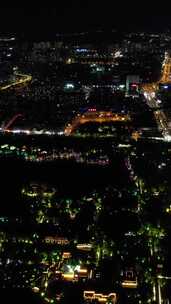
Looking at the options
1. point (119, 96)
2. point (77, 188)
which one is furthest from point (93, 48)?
point (77, 188)

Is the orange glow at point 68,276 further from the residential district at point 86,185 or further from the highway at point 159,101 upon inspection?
the highway at point 159,101

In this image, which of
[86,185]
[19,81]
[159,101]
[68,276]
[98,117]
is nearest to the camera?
[68,276]

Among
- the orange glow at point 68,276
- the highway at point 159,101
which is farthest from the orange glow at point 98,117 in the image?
the orange glow at point 68,276

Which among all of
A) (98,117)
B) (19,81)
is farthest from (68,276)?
(19,81)

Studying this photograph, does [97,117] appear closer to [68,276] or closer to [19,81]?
[19,81]

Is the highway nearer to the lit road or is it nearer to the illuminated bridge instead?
the illuminated bridge

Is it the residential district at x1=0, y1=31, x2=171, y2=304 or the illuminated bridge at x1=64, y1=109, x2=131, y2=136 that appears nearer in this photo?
the residential district at x1=0, y1=31, x2=171, y2=304

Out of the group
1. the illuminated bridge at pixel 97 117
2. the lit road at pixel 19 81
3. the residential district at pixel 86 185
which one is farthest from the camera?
the lit road at pixel 19 81

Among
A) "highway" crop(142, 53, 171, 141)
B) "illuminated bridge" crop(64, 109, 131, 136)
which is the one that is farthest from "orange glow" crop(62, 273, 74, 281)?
"illuminated bridge" crop(64, 109, 131, 136)

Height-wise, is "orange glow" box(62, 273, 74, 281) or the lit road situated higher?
the lit road
